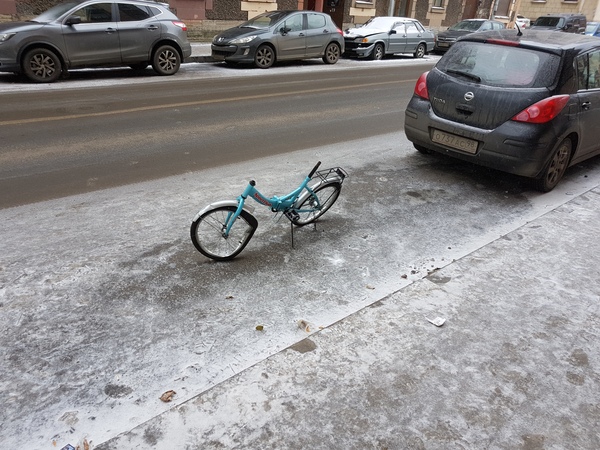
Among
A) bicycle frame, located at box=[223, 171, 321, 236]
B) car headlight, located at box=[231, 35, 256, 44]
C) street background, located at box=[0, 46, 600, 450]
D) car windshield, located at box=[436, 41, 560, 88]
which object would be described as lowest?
street background, located at box=[0, 46, 600, 450]

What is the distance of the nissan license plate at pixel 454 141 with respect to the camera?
555 cm

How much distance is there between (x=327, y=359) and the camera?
289 cm

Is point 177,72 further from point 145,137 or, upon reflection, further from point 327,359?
point 327,359

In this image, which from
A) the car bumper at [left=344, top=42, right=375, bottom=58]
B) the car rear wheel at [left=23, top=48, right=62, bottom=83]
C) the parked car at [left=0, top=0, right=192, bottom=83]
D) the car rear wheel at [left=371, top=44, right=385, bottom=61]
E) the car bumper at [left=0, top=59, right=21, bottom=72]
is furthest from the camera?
the car rear wheel at [left=371, top=44, right=385, bottom=61]

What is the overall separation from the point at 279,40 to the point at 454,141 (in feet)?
33.8

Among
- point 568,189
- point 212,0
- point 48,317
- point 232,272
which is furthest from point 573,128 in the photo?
point 212,0

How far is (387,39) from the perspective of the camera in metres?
18.7

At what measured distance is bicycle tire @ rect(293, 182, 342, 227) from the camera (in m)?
4.42

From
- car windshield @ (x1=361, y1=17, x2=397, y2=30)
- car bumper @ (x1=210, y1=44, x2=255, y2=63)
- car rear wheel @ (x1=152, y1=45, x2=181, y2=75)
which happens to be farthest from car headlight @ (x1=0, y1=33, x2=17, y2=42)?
car windshield @ (x1=361, y1=17, x2=397, y2=30)

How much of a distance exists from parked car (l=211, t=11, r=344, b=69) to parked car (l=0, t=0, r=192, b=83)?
1662mm

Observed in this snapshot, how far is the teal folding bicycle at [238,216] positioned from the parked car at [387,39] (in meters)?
15.1

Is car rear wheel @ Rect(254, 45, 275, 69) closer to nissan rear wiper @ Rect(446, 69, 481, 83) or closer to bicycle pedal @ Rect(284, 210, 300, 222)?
nissan rear wiper @ Rect(446, 69, 481, 83)

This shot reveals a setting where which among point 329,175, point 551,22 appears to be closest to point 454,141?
point 329,175

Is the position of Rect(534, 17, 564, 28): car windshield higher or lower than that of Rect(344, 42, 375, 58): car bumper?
higher
